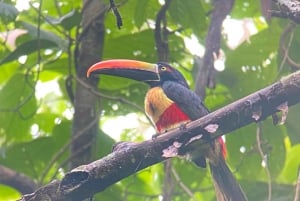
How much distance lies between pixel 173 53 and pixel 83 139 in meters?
0.83

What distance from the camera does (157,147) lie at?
3293mm

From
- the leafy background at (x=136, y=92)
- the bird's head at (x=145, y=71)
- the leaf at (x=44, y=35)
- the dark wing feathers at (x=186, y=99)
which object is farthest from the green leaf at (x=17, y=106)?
the dark wing feathers at (x=186, y=99)

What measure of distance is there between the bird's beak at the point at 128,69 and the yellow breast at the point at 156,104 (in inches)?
5.5

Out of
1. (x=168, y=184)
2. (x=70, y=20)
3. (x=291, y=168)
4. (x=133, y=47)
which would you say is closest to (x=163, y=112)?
(x=168, y=184)

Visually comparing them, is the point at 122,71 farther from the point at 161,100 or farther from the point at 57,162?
the point at 57,162

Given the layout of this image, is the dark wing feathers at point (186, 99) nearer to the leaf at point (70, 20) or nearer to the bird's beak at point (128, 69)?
the bird's beak at point (128, 69)

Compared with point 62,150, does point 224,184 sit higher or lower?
lower

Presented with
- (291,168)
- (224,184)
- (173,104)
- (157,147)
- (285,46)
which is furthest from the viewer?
(291,168)

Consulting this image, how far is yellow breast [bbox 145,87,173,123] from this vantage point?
4.50m

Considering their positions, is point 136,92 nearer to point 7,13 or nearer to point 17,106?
point 17,106

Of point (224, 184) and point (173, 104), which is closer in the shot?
point (224, 184)

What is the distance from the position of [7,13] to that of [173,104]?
102 cm

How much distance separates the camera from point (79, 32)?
5.02 m

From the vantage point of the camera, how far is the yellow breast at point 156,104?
4504 millimetres
